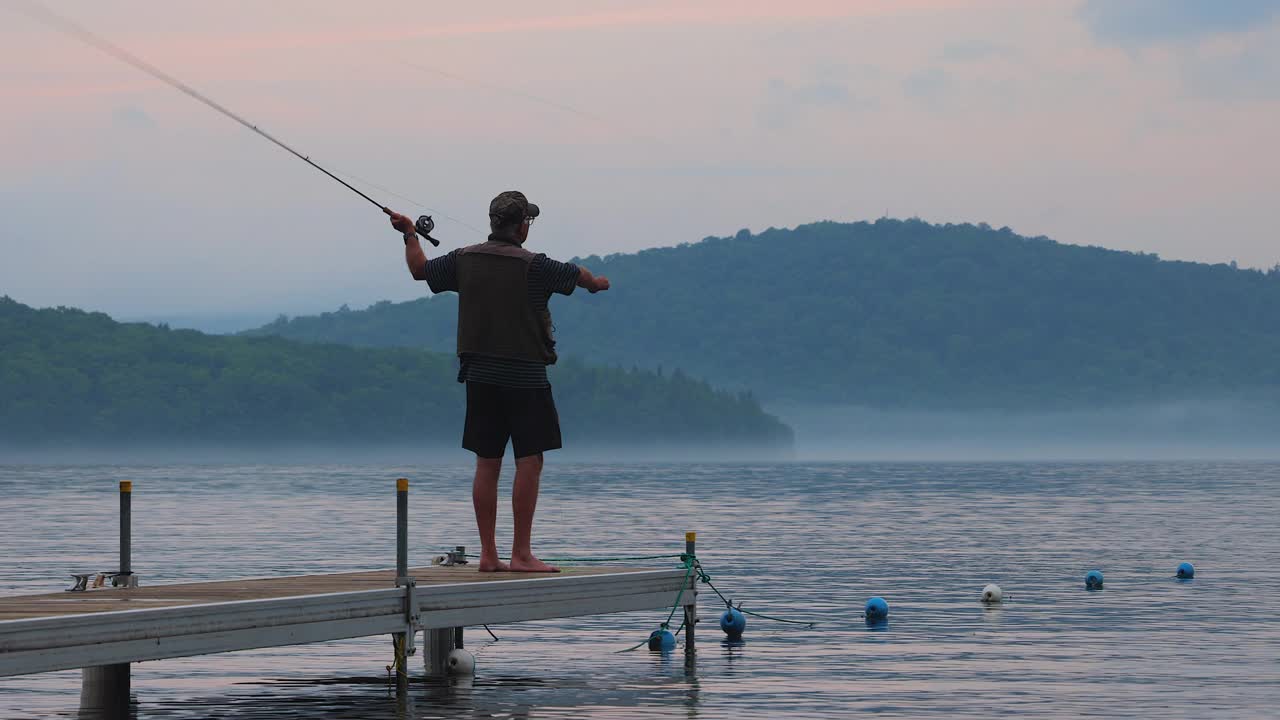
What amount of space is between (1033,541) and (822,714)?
33625 mm

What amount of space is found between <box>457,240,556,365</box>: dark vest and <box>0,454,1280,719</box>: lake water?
261 centimetres

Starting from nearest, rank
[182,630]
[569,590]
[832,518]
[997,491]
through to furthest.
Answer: [182,630], [569,590], [832,518], [997,491]

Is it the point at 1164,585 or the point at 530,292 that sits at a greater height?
the point at 530,292

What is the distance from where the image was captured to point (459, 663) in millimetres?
16203

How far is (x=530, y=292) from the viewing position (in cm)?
1443

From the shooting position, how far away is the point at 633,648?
19078mm

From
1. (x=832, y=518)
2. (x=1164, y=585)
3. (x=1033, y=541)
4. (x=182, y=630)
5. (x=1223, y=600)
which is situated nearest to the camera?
(x=182, y=630)

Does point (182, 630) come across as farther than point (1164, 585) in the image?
No

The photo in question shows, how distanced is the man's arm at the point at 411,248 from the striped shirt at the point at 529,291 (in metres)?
0.06

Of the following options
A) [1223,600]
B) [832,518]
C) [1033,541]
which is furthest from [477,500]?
[832,518]

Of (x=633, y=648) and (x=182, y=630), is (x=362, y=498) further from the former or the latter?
(x=182, y=630)

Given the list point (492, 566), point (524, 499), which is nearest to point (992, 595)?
point (492, 566)

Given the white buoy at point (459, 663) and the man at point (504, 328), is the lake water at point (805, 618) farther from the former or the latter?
the man at point (504, 328)

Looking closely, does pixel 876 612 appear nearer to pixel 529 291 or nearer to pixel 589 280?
pixel 589 280
